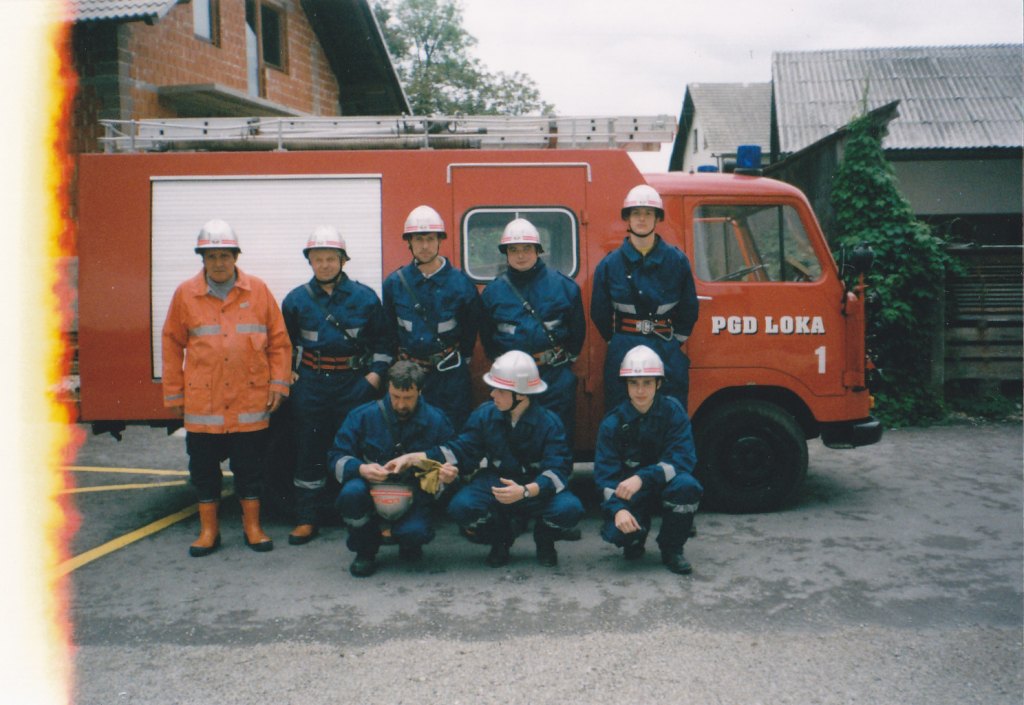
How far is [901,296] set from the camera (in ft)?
31.8

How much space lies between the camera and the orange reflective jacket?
202 inches

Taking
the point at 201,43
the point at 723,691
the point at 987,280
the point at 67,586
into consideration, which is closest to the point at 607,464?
the point at 723,691

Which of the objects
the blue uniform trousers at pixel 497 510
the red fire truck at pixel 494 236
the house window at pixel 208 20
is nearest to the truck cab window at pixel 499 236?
the red fire truck at pixel 494 236

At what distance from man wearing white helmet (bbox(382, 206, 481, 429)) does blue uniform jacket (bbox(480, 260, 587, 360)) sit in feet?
0.49

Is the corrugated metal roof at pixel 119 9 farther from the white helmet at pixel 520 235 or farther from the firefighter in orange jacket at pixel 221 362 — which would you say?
the white helmet at pixel 520 235

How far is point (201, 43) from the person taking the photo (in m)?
13.4

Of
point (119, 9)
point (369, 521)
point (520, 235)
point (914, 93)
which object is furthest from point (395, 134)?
point (914, 93)

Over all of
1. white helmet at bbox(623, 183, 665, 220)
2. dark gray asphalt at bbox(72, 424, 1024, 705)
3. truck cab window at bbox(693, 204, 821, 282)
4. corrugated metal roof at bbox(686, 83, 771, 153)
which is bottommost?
dark gray asphalt at bbox(72, 424, 1024, 705)

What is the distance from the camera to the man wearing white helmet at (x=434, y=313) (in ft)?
17.7

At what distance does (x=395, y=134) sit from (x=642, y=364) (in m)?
2.49

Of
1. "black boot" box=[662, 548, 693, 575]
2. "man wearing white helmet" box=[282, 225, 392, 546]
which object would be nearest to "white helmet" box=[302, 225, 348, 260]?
"man wearing white helmet" box=[282, 225, 392, 546]

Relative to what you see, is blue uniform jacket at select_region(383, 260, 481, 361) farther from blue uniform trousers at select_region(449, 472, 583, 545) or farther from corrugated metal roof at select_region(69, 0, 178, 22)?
corrugated metal roof at select_region(69, 0, 178, 22)

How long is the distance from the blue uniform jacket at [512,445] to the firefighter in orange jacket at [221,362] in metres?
1.23

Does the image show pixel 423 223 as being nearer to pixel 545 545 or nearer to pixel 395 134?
pixel 395 134
